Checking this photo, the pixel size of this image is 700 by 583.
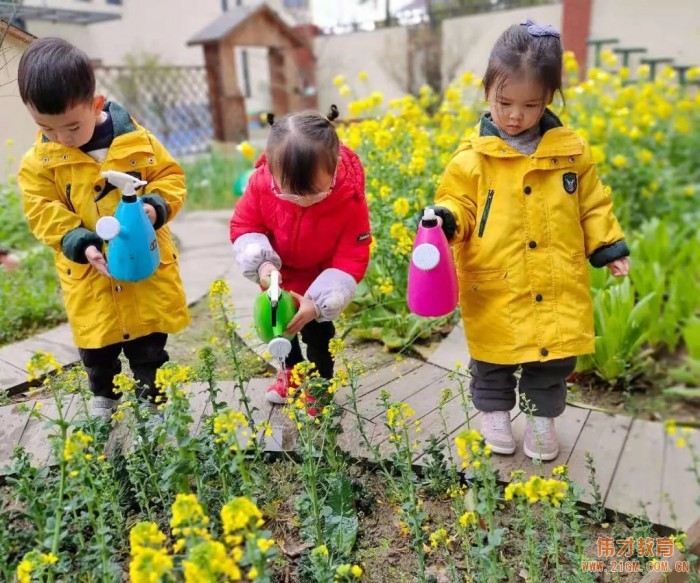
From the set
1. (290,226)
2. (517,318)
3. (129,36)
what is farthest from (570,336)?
(129,36)

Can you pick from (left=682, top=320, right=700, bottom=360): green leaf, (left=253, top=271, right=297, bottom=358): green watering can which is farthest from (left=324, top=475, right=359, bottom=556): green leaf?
(left=682, top=320, right=700, bottom=360): green leaf

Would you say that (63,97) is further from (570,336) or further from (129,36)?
(129,36)

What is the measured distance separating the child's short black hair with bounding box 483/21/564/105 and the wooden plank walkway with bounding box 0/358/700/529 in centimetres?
103

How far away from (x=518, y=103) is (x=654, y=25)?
870 cm

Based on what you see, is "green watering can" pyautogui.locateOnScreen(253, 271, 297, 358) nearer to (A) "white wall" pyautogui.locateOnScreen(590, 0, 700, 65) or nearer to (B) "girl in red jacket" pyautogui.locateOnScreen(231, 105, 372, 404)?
(B) "girl in red jacket" pyautogui.locateOnScreen(231, 105, 372, 404)

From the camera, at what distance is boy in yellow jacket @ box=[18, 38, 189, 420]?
1.82 metres

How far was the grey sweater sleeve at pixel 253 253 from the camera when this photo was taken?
2035mm

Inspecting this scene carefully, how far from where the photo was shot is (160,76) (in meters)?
9.01

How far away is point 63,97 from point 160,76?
7877 mm

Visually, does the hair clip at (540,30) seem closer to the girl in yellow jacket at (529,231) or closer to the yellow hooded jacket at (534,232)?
the girl in yellow jacket at (529,231)

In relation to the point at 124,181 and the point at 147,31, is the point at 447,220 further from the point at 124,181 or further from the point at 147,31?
the point at 147,31

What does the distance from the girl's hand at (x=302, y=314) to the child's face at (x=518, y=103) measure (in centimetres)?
77

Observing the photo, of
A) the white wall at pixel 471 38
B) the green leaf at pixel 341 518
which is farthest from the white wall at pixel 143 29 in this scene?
the green leaf at pixel 341 518

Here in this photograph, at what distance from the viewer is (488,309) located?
1.99 m
